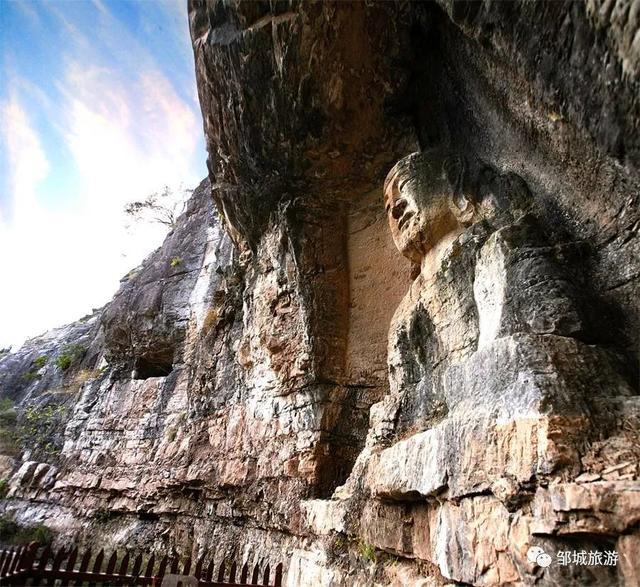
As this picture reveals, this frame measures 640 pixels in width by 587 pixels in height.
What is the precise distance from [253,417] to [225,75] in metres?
4.39

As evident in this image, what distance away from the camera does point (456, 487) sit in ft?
7.29

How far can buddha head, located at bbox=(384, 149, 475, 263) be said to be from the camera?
11.0 ft

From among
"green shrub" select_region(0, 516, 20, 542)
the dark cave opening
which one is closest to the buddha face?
the dark cave opening

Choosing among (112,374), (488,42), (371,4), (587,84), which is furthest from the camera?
(112,374)

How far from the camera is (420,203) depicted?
3465 millimetres

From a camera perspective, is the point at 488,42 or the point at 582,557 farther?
the point at 488,42

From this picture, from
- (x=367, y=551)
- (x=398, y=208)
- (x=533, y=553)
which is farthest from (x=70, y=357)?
(x=533, y=553)

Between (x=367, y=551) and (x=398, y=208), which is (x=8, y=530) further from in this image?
(x=398, y=208)

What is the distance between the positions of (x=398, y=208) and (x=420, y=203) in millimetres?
235

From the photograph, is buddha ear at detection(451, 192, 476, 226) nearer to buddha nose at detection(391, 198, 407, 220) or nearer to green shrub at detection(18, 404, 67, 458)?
buddha nose at detection(391, 198, 407, 220)

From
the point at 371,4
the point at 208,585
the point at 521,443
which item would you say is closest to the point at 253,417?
the point at 208,585

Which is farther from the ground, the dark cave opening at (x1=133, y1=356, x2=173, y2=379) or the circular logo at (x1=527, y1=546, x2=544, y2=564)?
the dark cave opening at (x1=133, y1=356, x2=173, y2=379)

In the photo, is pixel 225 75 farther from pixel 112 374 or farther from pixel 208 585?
pixel 112 374

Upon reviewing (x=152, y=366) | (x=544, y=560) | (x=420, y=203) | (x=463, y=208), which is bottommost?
(x=544, y=560)
